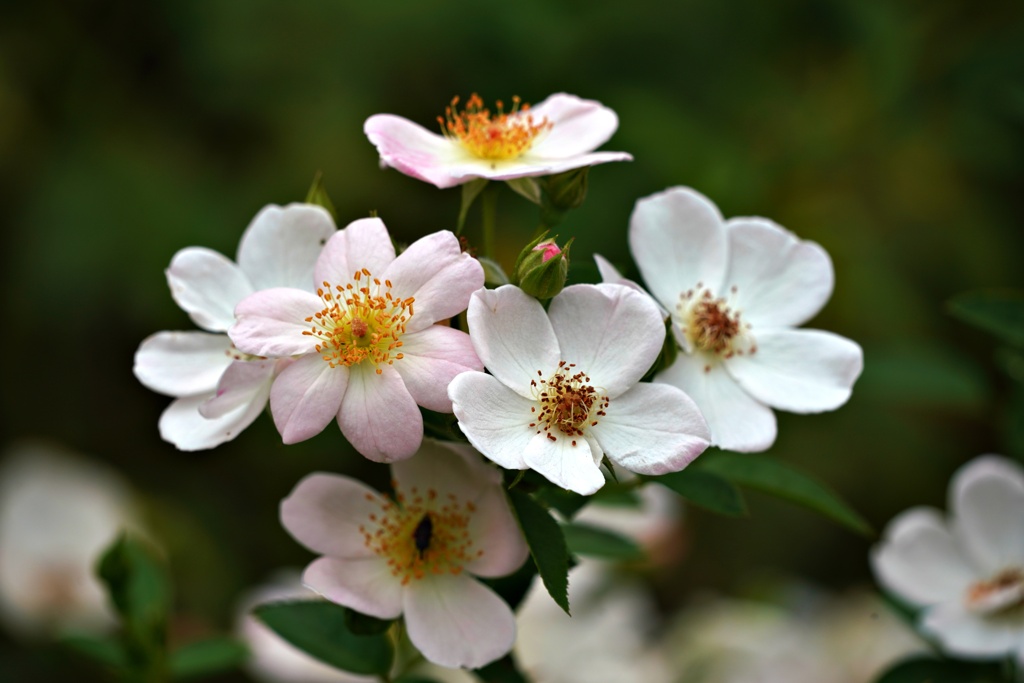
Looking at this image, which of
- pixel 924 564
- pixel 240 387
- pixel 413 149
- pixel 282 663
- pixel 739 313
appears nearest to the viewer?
pixel 240 387

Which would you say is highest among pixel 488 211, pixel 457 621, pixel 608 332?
pixel 488 211

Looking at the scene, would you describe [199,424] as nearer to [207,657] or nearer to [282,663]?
[207,657]

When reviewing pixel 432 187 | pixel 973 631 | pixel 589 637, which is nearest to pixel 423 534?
pixel 973 631

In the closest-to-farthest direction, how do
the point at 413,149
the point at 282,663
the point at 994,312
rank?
1. the point at 413,149
2. the point at 994,312
3. the point at 282,663

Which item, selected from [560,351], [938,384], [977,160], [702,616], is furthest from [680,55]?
[560,351]

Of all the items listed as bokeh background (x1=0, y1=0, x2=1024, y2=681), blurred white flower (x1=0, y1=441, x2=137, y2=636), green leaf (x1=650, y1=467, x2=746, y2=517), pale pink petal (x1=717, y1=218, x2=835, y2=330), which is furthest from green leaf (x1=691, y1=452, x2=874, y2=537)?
blurred white flower (x1=0, y1=441, x2=137, y2=636)

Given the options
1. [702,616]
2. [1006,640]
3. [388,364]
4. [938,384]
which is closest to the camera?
[388,364]

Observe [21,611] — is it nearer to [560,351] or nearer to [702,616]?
[702,616]
